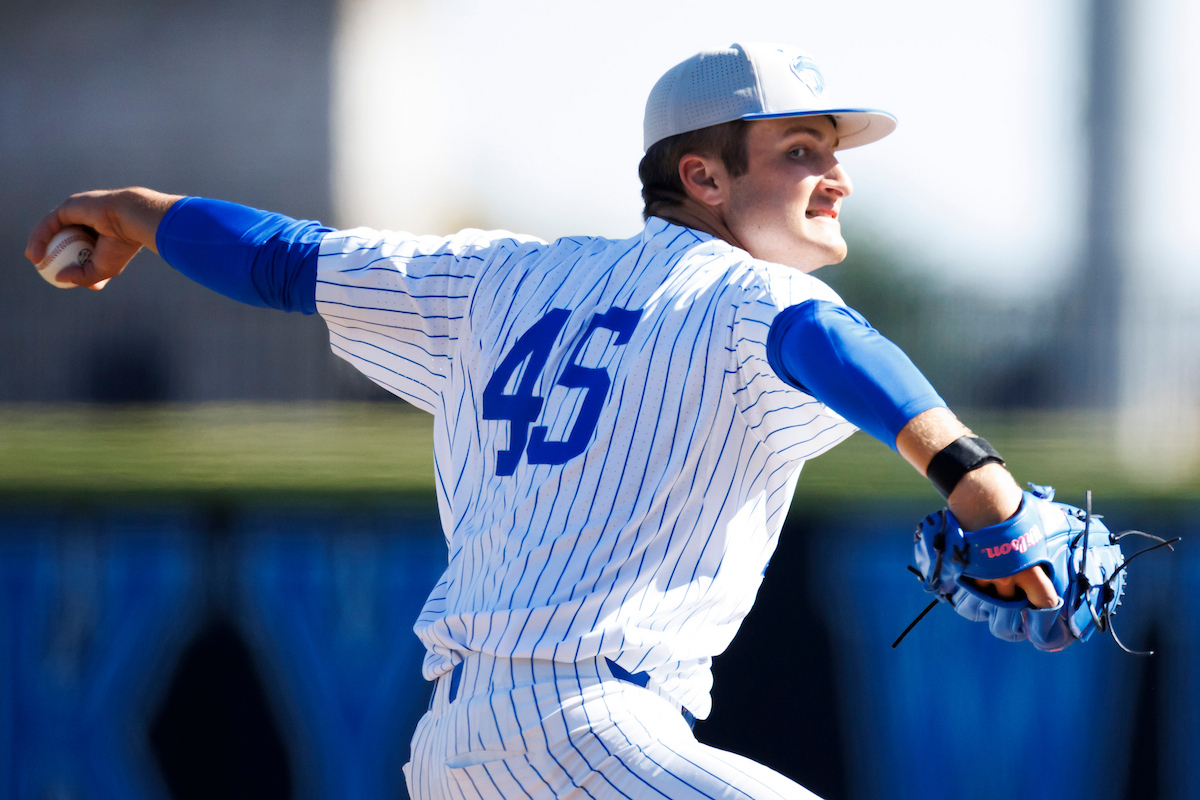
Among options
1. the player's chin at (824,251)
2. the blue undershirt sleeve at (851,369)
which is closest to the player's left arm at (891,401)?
the blue undershirt sleeve at (851,369)

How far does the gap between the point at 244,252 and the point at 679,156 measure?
68 cm

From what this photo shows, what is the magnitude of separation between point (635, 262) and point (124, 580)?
6.94 feet

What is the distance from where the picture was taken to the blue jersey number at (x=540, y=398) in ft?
4.55

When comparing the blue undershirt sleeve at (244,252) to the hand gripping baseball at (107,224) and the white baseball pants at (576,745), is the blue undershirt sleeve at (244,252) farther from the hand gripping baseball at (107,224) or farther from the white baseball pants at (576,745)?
the white baseball pants at (576,745)

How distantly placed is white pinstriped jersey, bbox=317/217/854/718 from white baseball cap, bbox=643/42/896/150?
0.24 meters

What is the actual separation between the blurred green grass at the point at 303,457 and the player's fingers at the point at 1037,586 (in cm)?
187

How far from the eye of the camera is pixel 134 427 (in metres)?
3.46

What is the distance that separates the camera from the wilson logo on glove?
3.73 ft

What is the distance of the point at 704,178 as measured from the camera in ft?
5.60

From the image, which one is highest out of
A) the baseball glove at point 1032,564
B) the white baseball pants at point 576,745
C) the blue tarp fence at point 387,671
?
the baseball glove at point 1032,564

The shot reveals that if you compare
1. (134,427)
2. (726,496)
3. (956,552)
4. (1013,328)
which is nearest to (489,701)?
(726,496)

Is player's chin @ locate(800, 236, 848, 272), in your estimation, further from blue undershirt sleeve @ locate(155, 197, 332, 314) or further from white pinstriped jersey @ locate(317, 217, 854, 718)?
blue undershirt sleeve @ locate(155, 197, 332, 314)

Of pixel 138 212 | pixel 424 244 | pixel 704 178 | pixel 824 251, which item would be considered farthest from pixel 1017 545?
pixel 138 212

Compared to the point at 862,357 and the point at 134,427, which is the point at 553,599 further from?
the point at 134,427
